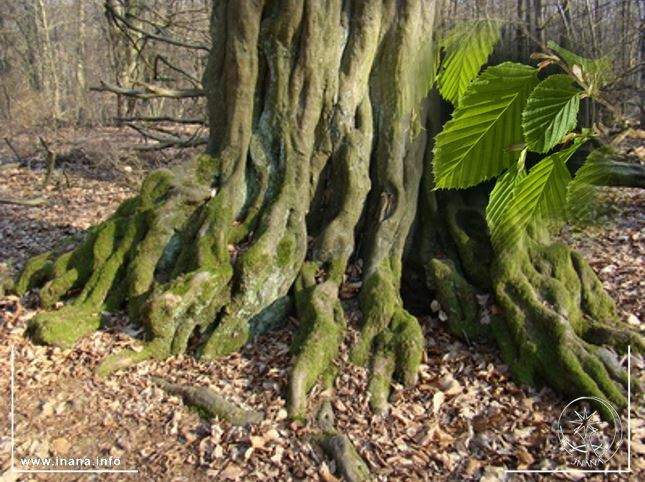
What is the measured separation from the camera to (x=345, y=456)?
4047 millimetres

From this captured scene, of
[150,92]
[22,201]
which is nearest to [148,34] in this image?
[150,92]

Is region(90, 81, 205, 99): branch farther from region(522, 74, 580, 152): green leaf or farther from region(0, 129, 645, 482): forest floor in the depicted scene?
region(522, 74, 580, 152): green leaf

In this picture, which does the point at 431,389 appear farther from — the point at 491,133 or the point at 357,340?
the point at 491,133

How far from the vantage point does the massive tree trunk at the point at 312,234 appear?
5230 millimetres

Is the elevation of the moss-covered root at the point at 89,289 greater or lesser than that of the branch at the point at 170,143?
lesser

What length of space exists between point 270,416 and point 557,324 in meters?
2.60

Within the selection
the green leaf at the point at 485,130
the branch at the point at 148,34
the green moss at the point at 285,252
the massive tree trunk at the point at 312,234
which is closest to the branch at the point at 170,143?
the branch at the point at 148,34

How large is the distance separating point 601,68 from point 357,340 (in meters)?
4.48

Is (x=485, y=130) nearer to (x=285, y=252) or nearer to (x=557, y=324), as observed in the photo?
(x=557, y=324)

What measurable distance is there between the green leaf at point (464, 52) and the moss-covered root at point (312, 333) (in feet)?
13.0

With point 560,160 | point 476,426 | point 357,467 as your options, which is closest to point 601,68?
point 560,160

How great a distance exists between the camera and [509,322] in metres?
5.13

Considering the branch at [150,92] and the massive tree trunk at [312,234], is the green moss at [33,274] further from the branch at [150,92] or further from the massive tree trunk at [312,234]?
the branch at [150,92]

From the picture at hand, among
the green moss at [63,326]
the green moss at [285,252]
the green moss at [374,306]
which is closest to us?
the green moss at [374,306]
